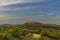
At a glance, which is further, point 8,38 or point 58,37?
point 58,37

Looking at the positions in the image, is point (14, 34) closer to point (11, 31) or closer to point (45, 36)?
point (11, 31)

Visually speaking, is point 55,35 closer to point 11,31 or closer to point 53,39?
point 53,39

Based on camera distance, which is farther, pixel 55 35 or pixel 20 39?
pixel 55 35

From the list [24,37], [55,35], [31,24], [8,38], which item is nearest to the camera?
[8,38]

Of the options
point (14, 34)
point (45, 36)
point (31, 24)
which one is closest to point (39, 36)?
point (45, 36)

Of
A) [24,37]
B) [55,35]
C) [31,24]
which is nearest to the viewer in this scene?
[24,37]

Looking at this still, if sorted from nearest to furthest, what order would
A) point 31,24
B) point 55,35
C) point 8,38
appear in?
point 8,38
point 55,35
point 31,24

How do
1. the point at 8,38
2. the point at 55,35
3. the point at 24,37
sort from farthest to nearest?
the point at 55,35, the point at 24,37, the point at 8,38

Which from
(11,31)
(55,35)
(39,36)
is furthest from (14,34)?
(55,35)
